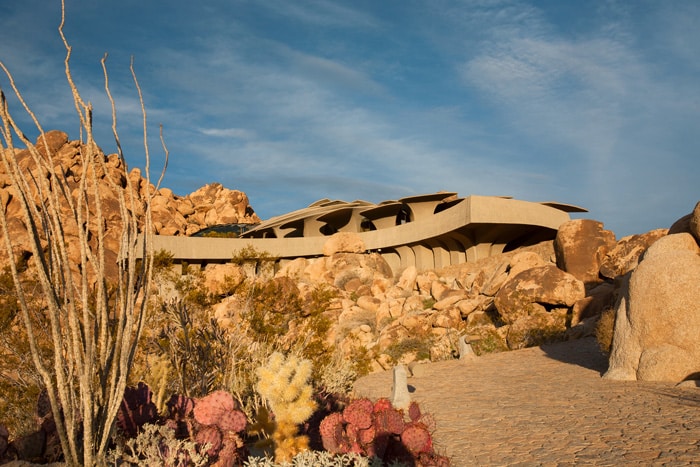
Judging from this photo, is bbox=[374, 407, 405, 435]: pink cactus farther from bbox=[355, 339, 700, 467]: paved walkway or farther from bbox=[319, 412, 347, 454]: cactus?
bbox=[355, 339, 700, 467]: paved walkway

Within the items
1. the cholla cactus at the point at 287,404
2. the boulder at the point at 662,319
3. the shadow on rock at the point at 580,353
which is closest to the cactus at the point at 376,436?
the cholla cactus at the point at 287,404

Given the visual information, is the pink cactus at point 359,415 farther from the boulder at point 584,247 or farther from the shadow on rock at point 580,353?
the boulder at point 584,247

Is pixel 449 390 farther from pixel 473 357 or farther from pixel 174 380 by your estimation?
pixel 174 380

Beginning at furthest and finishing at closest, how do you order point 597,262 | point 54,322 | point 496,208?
point 496,208 → point 597,262 → point 54,322

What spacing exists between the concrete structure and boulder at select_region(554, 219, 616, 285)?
6.33 m

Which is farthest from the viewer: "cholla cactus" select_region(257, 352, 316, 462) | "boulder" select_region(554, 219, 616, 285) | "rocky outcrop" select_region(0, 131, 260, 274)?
"rocky outcrop" select_region(0, 131, 260, 274)

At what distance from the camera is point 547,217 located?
26.8 meters

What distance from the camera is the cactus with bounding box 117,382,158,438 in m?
4.59

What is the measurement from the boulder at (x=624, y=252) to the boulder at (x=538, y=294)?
2.26m

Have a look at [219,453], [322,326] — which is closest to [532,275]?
[322,326]

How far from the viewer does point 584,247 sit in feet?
62.3

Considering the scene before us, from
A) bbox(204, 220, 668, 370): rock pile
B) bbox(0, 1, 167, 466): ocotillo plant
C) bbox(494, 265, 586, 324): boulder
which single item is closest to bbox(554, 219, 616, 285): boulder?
bbox(204, 220, 668, 370): rock pile

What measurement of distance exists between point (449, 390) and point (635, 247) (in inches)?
436

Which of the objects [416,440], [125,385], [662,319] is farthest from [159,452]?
[662,319]
